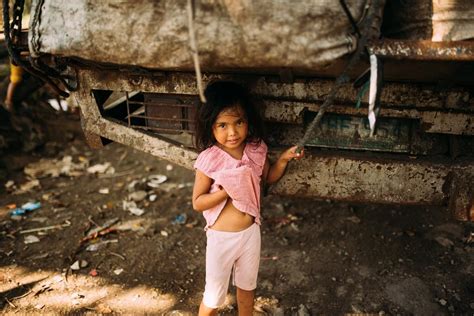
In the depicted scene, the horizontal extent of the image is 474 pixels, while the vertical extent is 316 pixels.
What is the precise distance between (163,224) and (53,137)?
2.30m

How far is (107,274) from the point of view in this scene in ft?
8.66

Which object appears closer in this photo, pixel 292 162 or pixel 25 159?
pixel 292 162

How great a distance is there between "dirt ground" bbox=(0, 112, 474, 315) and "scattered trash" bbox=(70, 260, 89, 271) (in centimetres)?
1

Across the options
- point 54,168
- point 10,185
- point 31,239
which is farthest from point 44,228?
point 54,168

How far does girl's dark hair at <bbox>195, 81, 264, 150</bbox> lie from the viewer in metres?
1.79

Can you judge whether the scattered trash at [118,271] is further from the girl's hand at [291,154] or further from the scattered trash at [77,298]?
the girl's hand at [291,154]

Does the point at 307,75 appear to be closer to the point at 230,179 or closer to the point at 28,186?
the point at 230,179

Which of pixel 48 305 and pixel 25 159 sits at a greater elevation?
pixel 25 159

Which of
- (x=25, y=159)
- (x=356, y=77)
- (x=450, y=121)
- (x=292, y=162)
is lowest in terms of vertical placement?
(x=25, y=159)

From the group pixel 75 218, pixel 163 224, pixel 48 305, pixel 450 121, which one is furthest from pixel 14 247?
pixel 450 121

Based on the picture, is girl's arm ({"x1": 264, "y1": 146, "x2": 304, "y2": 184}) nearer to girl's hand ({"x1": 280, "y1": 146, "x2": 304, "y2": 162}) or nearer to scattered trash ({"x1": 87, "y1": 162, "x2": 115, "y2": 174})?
girl's hand ({"x1": 280, "y1": 146, "x2": 304, "y2": 162})

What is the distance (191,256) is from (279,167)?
1.15 metres

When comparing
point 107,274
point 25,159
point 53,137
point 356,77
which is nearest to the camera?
point 356,77

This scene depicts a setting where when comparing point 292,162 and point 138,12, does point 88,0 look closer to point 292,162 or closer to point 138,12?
point 138,12
